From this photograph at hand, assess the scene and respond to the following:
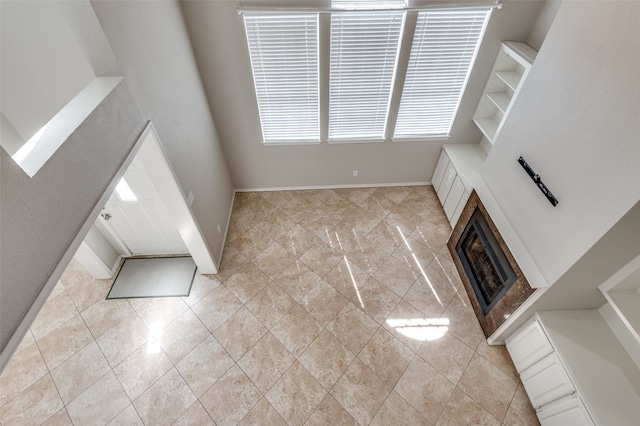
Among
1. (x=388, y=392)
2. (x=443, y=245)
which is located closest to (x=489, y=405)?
(x=388, y=392)

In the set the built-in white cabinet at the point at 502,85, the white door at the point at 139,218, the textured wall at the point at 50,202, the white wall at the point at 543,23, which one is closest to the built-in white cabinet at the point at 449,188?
the built-in white cabinet at the point at 502,85

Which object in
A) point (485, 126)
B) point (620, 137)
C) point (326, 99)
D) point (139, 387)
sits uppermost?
point (620, 137)

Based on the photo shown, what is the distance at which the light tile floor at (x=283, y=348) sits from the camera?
3.11m

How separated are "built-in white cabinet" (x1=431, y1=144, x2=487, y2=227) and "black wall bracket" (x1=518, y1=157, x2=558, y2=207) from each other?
3.69 ft

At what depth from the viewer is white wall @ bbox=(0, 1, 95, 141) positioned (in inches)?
64.8

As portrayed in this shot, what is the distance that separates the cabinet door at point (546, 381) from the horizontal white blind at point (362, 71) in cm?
340

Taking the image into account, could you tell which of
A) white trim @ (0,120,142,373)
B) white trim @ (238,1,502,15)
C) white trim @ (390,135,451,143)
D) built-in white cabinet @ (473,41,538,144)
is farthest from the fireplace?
white trim @ (0,120,142,373)

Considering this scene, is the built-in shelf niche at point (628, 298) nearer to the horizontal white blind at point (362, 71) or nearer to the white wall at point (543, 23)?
the white wall at point (543, 23)

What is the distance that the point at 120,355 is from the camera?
3.48 meters

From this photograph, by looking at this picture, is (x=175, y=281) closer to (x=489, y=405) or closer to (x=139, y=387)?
(x=139, y=387)

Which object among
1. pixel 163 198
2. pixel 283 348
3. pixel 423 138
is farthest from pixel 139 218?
pixel 423 138

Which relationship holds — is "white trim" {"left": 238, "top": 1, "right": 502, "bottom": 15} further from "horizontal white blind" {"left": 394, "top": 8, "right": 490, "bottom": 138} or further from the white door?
the white door

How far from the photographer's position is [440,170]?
5008mm

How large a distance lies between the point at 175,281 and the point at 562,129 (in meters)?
4.52
